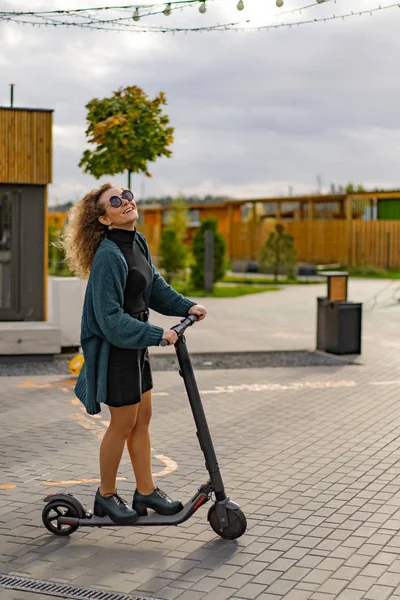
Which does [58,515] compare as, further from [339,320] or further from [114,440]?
[339,320]

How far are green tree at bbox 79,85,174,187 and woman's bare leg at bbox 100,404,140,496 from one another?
1132cm

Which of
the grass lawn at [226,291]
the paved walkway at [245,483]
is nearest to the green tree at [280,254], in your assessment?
the grass lawn at [226,291]

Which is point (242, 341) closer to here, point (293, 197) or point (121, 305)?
point (121, 305)

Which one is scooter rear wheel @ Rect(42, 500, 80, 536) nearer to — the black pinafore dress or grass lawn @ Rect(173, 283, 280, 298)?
the black pinafore dress

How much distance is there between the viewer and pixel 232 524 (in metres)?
5.05

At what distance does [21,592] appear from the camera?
432 centimetres

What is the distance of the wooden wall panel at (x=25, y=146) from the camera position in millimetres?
12734

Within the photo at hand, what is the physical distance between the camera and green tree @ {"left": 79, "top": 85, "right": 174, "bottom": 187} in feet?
52.6

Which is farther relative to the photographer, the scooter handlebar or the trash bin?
the trash bin

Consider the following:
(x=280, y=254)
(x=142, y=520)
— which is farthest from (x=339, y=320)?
(x=280, y=254)

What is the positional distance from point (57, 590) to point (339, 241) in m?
38.2

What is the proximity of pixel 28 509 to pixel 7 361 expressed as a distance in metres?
6.41

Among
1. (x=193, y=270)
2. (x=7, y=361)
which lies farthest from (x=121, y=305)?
(x=193, y=270)

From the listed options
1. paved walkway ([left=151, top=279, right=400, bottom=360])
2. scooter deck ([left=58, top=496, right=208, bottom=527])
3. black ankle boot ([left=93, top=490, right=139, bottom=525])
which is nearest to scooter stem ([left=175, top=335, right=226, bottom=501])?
scooter deck ([left=58, top=496, right=208, bottom=527])
